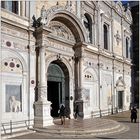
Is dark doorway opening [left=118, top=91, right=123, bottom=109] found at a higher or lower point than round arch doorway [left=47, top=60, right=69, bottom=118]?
lower

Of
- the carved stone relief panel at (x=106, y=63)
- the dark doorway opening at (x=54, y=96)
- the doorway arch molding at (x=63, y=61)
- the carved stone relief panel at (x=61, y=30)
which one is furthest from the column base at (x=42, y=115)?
the carved stone relief panel at (x=106, y=63)

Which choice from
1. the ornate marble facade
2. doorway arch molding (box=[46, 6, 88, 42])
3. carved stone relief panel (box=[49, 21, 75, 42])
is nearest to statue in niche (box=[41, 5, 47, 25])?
the ornate marble facade

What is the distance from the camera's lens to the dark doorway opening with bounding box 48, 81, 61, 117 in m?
18.1

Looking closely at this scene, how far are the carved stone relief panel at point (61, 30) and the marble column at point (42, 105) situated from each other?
2.68m

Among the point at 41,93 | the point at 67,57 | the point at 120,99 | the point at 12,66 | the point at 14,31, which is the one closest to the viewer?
the point at 12,66

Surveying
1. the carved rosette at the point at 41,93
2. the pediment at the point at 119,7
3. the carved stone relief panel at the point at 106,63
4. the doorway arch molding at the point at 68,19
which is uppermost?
the pediment at the point at 119,7

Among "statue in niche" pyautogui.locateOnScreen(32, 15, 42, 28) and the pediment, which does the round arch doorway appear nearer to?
"statue in niche" pyautogui.locateOnScreen(32, 15, 42, 28)

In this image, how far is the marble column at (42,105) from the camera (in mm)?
14312

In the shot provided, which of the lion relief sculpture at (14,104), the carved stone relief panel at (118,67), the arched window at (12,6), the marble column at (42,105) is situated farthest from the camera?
the carved stone relief panel at (118,67)

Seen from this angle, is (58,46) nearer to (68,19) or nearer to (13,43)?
(68,19)

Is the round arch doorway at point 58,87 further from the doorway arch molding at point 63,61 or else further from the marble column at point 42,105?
the marble column at point 42,105

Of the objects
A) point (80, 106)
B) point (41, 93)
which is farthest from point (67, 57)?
point (41, 93)

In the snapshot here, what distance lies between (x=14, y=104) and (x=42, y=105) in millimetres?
1579

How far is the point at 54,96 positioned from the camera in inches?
723
